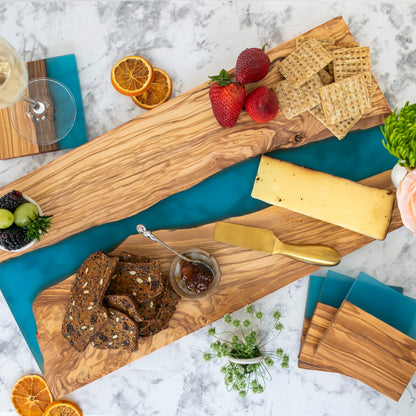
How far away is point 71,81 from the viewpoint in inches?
59.6

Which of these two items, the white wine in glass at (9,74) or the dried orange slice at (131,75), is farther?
the dried orange slice at (131,75)

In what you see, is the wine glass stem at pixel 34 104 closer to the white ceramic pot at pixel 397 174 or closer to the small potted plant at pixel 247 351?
the small potted plant at pixel 247 351

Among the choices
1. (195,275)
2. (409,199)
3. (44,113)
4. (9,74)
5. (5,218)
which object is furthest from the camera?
(44,113)

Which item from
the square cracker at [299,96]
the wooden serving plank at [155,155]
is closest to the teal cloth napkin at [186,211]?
the wooden serving plank at [155,155]

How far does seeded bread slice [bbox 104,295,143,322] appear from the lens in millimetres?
1281

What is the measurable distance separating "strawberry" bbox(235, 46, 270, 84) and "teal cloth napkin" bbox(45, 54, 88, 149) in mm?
610

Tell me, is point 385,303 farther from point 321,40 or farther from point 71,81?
point 71,81

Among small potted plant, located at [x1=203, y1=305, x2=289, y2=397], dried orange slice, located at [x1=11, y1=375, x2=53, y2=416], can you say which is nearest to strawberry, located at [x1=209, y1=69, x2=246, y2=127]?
small potted plant, located at [x1=203, y1=305, x2=289, y2=397]

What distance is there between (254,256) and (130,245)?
440mm

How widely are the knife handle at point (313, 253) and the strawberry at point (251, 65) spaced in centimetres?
57

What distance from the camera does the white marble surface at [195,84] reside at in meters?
1.50

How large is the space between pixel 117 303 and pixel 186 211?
39 cm

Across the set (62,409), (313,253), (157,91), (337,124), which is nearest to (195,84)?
(157,91)

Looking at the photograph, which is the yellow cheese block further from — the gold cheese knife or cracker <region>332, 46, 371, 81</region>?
cracker <region>332, 46, 371, 81</region>
